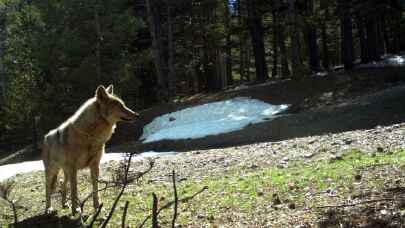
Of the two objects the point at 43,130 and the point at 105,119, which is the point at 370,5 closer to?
the point at 43,130

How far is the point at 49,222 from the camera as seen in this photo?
333 inches

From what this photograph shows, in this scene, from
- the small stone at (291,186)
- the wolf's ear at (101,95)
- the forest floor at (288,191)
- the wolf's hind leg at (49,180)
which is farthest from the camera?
the wolf's hind leg at (49,180)

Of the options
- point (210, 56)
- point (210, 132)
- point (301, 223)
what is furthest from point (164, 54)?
point (301, 223)

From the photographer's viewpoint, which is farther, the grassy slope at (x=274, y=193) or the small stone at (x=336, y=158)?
the small stone at (x=336, y=158)

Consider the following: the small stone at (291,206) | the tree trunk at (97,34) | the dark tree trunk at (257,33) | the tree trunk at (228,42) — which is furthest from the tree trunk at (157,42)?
the small stone at (291,206)

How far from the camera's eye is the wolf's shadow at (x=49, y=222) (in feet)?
26.5

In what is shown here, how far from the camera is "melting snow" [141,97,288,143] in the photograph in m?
22.9

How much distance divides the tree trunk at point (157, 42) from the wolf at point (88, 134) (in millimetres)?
22721

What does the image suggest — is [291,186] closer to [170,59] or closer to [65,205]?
[65,205]

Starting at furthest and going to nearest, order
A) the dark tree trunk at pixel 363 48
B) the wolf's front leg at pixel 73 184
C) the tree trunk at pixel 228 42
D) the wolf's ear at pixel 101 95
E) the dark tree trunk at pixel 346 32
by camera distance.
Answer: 1. the tree trunk at pixel 228 42
2. the dark tree trunk at pixel 363 48
3. the dark tree trunk at pixel 346 32
4. the wolf's front leg at pixel 73 184
5. the wolf's ear at pixel 101 95

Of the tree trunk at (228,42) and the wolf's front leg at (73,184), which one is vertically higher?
the tree trunk at (228,42)

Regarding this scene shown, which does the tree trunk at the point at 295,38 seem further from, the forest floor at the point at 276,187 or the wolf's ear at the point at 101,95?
the wolf's ear at the point at 101,95

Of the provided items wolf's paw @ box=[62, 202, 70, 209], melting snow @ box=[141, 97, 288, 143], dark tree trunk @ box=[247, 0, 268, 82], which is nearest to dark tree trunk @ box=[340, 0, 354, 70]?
dark tree trunk @ box=[247, 0, 268, 82]

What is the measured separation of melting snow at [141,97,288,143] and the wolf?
13551 mm
